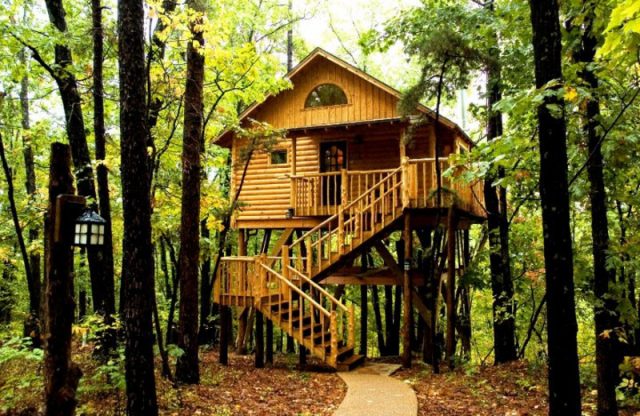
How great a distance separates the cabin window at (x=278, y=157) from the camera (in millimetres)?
15502

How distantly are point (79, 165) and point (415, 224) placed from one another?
8204mm

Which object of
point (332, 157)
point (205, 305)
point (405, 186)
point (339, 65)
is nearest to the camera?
point (405, 186)

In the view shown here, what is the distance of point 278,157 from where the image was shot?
15594 mm

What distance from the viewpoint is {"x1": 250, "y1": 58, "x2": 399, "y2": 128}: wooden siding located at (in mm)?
14080

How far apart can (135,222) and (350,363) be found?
269 inches

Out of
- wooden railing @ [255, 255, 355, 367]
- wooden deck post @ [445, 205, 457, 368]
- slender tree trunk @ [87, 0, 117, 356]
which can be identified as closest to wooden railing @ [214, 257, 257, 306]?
wooden railing @ [255, 255, 355, 367]

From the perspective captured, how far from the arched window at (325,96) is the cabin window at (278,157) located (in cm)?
173

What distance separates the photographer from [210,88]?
41.5ft

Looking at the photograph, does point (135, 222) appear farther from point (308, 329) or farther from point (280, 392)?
point (308, 329)

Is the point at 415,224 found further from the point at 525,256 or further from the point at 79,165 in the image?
the point at 79,165

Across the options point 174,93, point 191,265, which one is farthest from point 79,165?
point 191,265

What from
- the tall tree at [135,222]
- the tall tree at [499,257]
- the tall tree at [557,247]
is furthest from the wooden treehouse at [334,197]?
the tall tree at [557,247]

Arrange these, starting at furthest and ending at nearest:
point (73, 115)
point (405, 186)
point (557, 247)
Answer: point (405, 186)
point (73, 115)
point (557, 247)

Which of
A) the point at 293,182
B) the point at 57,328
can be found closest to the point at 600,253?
the point at 57,328
